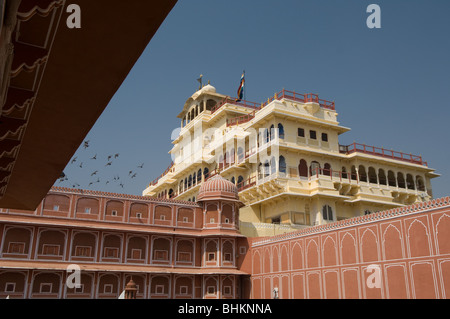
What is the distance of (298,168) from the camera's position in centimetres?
3547

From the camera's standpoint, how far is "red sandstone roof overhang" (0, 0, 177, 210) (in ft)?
13.4

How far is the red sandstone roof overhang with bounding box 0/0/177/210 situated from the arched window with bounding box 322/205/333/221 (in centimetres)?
2920

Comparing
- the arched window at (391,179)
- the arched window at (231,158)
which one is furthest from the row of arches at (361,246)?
the arched window at (391,179)


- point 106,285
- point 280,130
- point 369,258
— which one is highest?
point 280,130

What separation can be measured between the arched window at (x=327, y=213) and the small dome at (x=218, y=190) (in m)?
7.19

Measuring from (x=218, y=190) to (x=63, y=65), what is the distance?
2839 centimetres

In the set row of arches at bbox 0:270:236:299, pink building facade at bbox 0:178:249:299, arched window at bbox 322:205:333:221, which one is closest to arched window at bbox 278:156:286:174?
arched window at bbox 322:205:333:221

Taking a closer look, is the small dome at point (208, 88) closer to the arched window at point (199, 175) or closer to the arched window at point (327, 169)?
the arched window at point (199, 175)

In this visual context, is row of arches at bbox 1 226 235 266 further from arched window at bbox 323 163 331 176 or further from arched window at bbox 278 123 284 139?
arched window at bbox 323 163 331 176

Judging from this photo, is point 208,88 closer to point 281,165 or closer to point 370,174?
point 281,165

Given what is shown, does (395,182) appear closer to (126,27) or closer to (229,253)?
(229,253)

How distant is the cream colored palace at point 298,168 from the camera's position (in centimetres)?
3431

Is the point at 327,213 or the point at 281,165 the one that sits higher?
the point at 281,165

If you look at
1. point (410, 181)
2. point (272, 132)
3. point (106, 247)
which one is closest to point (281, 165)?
point (272, 132)
